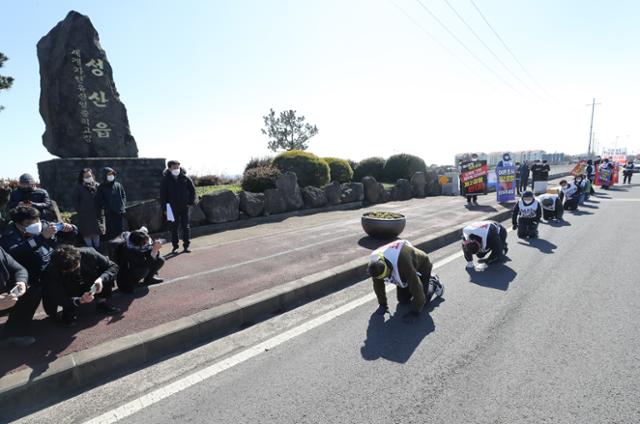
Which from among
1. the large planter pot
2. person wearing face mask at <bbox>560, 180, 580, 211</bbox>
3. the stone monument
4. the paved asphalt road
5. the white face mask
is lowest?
person wearing face mask at <bbox>560, 180, 580, 211</bbox>

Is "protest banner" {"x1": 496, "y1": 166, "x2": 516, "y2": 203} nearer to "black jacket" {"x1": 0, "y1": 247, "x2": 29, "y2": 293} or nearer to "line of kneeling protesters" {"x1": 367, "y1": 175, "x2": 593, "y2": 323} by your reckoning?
"line of kneeling protesters" {"x1": 367, "y1": 175, "x2": 593, "y2": 323}

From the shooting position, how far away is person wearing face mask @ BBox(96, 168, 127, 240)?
5.96 metres

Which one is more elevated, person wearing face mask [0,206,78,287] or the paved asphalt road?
person wearing face mask [0,206,78,287]

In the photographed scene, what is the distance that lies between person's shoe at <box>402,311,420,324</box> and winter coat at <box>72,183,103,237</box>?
536 centimetres

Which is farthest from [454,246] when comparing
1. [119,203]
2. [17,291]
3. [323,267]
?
[17,291]

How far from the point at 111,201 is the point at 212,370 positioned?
434cm

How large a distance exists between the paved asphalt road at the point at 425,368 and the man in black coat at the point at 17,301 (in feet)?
3.72

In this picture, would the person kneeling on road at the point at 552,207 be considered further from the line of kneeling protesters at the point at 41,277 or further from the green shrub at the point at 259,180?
the line of kneeling protesters at the point at 41,277

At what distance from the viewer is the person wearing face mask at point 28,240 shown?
3762 mm

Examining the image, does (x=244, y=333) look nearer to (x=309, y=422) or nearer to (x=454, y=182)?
(x=309, y=422)

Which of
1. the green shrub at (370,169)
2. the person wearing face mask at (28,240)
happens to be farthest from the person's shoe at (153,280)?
the green shrub at (370,169)

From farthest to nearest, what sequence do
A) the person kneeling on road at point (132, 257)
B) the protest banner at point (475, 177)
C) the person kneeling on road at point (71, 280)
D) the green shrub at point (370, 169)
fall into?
the green shrub at point (370, 169) → the protest banner at point (475, 177) → the person kneeling on road at point (132, 257) → the person kneeling on road at point (71, 280)

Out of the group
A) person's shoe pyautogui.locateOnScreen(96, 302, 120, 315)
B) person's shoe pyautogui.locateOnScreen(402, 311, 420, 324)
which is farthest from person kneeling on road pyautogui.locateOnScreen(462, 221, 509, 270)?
person's shoe pyautogui.locateOnScreen(96, 302, 120, 315)

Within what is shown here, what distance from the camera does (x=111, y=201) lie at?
19.7ft
